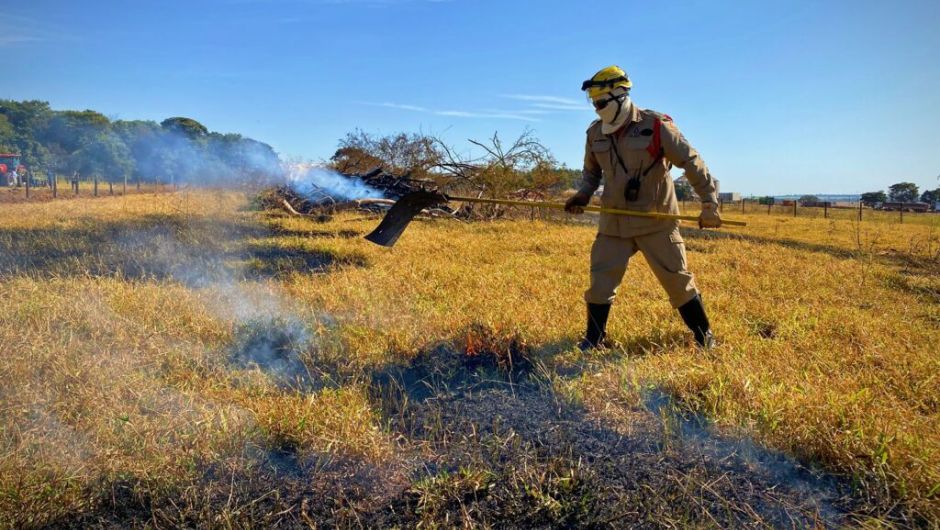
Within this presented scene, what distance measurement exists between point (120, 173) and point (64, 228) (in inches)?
160

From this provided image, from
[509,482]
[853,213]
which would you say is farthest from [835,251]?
[853,213]

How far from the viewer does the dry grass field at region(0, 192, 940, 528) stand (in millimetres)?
2082

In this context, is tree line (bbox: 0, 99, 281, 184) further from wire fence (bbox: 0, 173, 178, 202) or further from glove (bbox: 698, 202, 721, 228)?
glove (bbox: 698, 202, 721, 228)

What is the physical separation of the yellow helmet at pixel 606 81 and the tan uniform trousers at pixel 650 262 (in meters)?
0.99

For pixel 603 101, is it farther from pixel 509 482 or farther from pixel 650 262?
pixel 509 482

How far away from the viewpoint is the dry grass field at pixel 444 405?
208 cm

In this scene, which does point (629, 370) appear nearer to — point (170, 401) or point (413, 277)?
point (170, 401)

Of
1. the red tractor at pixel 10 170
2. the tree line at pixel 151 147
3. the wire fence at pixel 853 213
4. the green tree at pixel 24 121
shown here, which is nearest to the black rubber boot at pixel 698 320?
the tree line at pixel 151 147

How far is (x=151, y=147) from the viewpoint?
35.8 feet

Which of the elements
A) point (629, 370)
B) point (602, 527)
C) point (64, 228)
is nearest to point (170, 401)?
point (602, 527)

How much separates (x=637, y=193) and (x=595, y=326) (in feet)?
3.20

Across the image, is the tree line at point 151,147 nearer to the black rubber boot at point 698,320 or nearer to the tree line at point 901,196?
the black rubber boot at point 698,320

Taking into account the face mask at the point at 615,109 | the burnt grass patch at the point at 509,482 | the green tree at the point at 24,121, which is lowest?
the burnt grass patch at the point at 509,482

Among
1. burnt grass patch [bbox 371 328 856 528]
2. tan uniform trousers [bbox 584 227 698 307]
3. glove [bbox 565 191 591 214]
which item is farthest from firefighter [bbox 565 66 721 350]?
burnt grass patch [bbox 371 328 856 528]
